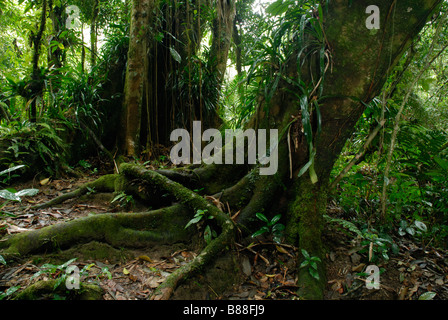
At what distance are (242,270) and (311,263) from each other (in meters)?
0.49

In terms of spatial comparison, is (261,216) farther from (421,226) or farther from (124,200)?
(124,200)

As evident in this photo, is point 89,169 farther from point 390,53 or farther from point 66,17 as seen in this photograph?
point 390,53

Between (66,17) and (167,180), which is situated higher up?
(66,17)

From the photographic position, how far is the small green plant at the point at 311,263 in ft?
5.56

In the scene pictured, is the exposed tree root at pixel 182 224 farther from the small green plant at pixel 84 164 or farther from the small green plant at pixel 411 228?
the small green plant at pixel 84 164

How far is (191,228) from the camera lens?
214 cm

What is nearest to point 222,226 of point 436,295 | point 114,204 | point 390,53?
point 114,204

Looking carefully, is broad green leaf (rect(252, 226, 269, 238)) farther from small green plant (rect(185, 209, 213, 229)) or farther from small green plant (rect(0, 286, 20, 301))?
small green plant (rect(0, 286, 20, 301))

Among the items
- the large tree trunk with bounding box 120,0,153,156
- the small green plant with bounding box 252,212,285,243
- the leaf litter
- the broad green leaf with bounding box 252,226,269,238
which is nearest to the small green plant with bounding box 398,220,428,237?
the leaf litter

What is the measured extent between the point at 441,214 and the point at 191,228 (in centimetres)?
218

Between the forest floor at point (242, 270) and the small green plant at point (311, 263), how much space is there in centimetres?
14

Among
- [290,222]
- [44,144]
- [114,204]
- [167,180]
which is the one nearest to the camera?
[290,222]

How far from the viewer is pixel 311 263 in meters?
1.74

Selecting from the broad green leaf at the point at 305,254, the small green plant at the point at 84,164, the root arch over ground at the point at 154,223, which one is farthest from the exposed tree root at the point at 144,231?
the small green plant at the point at 84,164
